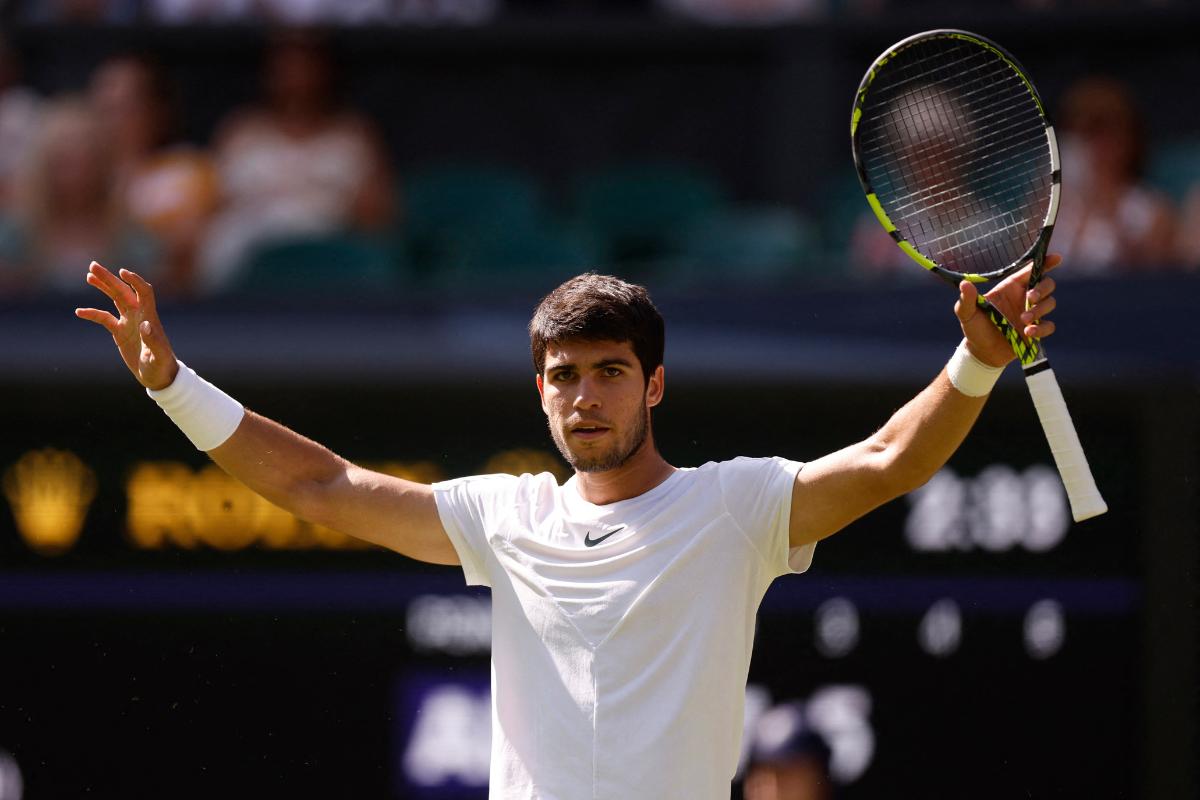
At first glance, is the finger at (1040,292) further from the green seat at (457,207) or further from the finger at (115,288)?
the green seat at (457,207)

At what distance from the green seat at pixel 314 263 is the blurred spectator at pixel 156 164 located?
1.07 feet

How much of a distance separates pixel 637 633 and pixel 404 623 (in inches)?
90.1

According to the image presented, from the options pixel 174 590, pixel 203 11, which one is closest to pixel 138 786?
pixel 174 590

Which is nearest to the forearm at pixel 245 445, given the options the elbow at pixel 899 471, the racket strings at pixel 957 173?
the elbow at pixel 899 471

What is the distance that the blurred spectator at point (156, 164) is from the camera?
697cm

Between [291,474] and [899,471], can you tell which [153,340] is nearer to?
[291,474]

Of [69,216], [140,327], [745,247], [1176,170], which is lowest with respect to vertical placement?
[140,327]

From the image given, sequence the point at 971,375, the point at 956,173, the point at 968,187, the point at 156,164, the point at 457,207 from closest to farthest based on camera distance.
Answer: the point at 971,375 < the point at 956,173 < the point at 968,187 < the point at 156,164 < the point at 457,207

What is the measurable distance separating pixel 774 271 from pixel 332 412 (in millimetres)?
1938

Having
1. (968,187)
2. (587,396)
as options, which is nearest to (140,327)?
(587,396)

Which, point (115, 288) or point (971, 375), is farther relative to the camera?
point (115, 288)

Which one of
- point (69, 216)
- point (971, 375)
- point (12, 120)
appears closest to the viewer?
point (971, 375)

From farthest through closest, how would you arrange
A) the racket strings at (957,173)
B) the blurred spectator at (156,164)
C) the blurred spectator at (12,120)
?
the blurred spectator at (12,120), the blurred spectator at (156,164), the racket strings at (957,173)

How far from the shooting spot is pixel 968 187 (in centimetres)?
507
